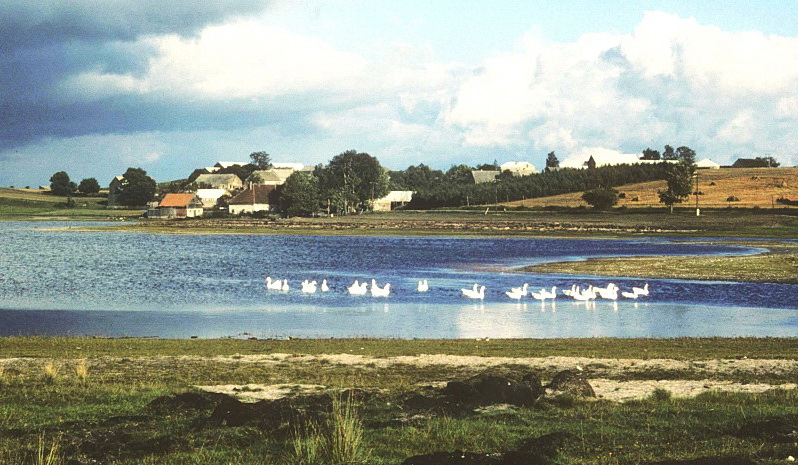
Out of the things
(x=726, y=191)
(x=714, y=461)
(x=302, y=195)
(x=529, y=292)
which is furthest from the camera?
(x=302, y=195)

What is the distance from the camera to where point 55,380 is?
1802 centimetres

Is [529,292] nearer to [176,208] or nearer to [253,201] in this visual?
[253,201]

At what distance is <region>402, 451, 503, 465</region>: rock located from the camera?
11.2 m

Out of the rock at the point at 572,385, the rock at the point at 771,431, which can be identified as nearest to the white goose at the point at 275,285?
the rock at the point at 572,385

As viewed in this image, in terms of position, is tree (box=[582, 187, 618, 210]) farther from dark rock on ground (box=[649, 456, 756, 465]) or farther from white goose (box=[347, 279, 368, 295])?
dark rock on ground (box=[649, 456, 756, 465])

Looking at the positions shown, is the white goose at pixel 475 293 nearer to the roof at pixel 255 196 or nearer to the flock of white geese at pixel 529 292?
the flock of white geese at pixel 529 292

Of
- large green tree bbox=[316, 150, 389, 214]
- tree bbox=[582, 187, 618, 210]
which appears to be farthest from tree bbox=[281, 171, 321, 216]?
tree bbox=[582, 187, 618, 210]

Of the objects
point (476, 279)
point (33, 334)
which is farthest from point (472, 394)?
point (476, 279)

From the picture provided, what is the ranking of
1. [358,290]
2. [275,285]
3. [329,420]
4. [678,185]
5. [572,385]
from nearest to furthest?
1. [329,420]
2. [572,385]
3. [358,290]
4. [275,285]
5. [678,185]

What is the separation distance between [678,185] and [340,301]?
9673 centimetres

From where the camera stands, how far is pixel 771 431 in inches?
504

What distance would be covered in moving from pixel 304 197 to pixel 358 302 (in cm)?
12204

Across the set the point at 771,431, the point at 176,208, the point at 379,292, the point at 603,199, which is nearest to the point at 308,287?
the point at 379,292

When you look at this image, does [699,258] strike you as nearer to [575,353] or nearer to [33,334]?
[575,353]
